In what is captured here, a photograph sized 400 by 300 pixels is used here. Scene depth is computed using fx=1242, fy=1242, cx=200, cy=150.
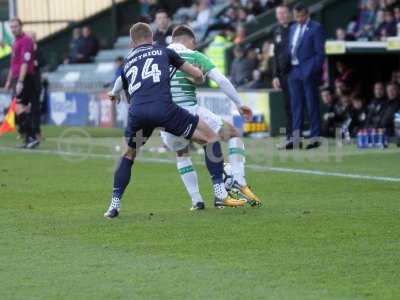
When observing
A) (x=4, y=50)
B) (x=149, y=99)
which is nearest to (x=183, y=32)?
(x=149, y=99)

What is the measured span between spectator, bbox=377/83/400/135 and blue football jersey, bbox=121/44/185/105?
872 cm

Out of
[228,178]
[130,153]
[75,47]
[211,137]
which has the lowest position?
[228,178]

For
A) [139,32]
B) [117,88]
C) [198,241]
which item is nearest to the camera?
[198,241]

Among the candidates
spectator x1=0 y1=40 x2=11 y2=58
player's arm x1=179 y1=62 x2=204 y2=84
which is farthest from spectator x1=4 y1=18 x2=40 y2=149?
spectator x1=0 y1=40 x2=11 y2=58

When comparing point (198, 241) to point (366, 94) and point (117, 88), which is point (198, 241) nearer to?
point (117, 88)

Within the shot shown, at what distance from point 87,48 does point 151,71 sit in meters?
20.5

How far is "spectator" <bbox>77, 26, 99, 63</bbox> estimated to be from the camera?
102 feet

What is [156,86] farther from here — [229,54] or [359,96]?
[229,54]

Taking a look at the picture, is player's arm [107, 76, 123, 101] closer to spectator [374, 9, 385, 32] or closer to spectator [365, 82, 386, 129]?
spectator [365, 82, 386, 129]

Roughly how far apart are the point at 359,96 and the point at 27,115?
558cm

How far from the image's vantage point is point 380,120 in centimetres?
1942

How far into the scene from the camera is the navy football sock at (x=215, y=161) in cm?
1155

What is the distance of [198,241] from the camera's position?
9703 mm

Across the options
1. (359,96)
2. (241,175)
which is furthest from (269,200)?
(359,96)
